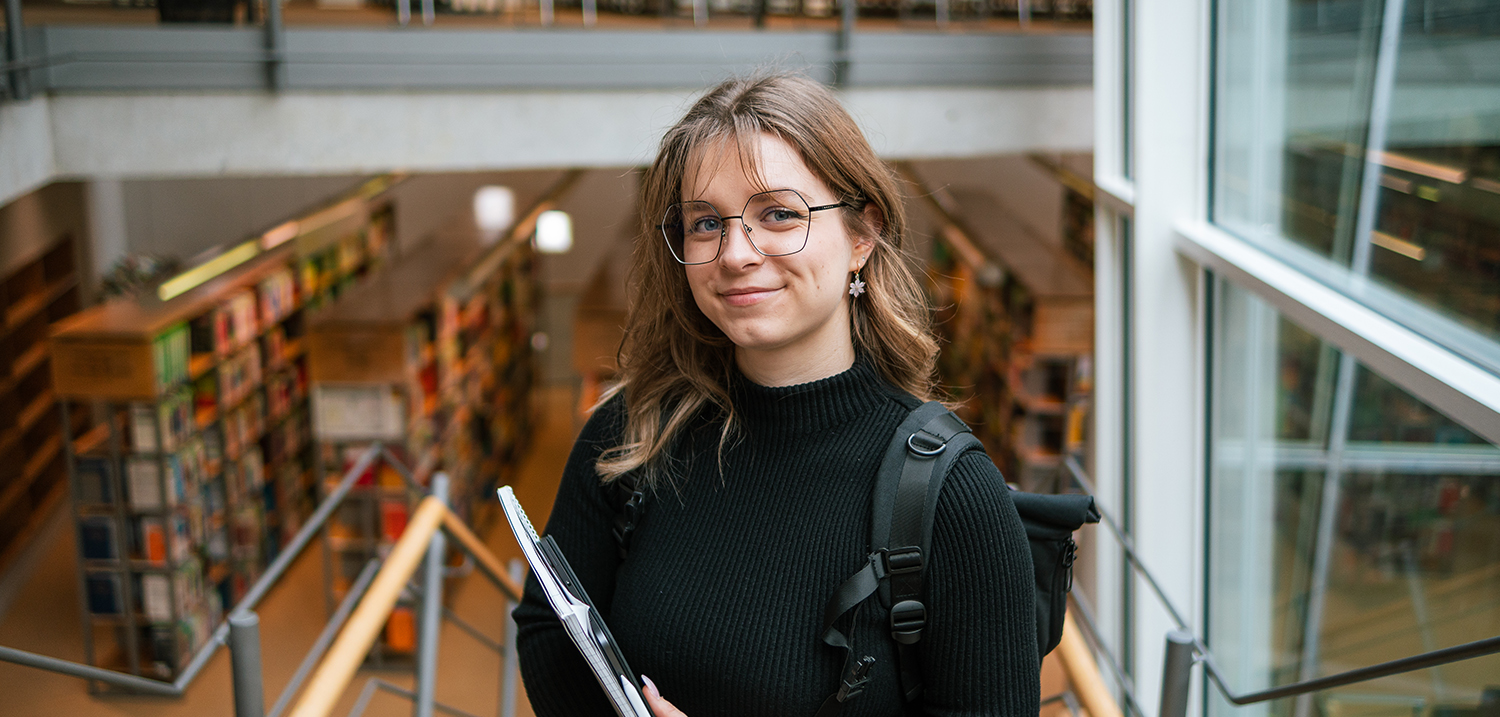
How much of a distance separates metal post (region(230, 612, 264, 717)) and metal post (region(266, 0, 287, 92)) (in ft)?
10.0

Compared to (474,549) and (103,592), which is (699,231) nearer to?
(474,549)

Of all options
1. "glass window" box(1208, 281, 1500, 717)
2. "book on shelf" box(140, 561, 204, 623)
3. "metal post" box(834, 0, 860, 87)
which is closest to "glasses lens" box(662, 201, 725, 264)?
"glass window" box(1208, 281, 1500, 717)

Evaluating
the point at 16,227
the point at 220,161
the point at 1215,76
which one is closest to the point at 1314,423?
the point at 1215,76

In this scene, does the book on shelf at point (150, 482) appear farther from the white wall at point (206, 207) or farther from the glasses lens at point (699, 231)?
the glasses lens at point (699, 231)

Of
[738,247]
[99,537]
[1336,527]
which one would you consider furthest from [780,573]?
[99,537]

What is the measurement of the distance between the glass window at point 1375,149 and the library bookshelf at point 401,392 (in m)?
4.22

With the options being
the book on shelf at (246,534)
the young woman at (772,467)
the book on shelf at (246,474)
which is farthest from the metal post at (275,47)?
the young woman at (772,467)

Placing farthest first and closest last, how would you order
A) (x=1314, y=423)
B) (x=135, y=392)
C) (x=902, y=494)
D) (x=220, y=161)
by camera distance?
1. (x=135, y=392)
2. (x=220, y=161)
3. (x=1314, y=423)
4. (x=902, y=494)

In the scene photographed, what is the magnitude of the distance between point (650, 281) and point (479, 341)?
6.71 metres

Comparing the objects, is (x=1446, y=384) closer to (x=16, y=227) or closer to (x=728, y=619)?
(x=728, y=619)

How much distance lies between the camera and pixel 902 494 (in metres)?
1.16

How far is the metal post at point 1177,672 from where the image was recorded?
1.87 m

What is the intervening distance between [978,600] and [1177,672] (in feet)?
3.04

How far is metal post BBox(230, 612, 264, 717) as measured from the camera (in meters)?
1.64
